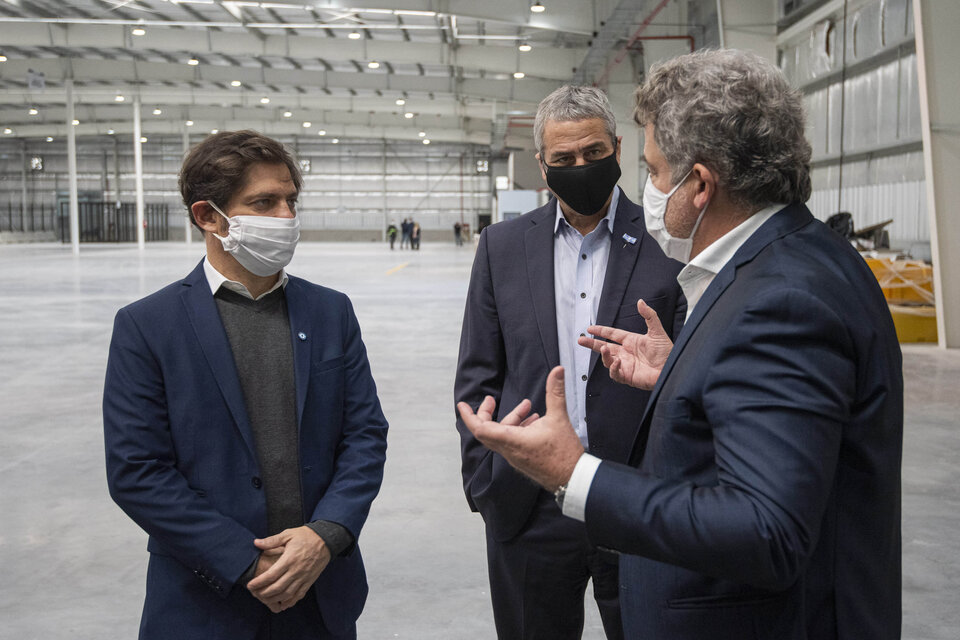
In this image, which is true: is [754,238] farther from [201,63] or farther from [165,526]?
[201,63]

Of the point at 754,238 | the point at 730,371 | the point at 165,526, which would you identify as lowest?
the point at 165,526

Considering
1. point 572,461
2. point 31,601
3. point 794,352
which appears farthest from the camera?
point 31,601

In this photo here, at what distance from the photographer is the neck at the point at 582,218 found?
2691 mm

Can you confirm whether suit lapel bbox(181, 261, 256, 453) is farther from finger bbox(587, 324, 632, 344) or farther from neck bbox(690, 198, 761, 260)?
neck bbox(690, 198, 761, 260)

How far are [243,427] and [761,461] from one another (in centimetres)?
120

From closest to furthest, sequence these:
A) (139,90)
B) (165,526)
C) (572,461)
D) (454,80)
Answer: (572,461)
(165,526)
(454,80)
(139,90)

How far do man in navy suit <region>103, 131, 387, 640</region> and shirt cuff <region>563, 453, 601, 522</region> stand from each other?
2.63ft

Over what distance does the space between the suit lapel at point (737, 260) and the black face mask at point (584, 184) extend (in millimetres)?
1097

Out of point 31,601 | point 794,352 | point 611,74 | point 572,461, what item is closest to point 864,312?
point 794,352

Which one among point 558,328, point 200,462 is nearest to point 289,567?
point 200,462

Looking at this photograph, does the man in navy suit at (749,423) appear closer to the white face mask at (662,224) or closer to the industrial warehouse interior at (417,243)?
the white face mask at (662,224)

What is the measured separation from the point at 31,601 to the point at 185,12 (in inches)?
911

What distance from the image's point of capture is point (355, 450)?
223cm

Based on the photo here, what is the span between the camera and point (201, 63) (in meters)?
30.8
